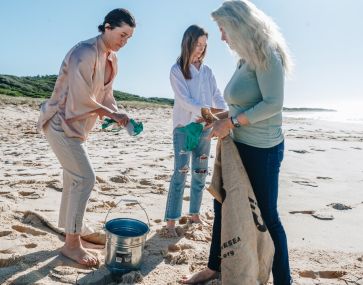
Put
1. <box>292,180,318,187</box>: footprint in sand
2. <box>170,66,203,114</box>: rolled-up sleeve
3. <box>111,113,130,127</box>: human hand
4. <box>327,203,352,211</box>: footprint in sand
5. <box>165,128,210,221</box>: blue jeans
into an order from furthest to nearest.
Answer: <box>292,180,318,187</box>: footprint in sand → <box>327,203,352,211</box>: footprint in sand → <box>165,128,210,221</box>: blue jeans → <box>170,66,203,114</box>: rolled-up sleeve → <box>111,113,130,127</box>: human hand

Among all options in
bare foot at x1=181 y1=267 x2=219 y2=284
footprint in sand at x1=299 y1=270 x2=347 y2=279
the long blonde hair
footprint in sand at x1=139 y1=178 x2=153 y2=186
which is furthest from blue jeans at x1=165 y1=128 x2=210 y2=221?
footprint in sand at x1=139 y1=178 x2=153 y2=186

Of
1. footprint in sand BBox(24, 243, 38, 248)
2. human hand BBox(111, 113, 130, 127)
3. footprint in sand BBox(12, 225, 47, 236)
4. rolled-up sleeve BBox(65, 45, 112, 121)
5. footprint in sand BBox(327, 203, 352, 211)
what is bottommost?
footprint in sand BBox(24, 243, 38, 248)

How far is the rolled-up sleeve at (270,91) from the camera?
252 centimetres

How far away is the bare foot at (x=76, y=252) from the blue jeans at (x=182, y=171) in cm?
91

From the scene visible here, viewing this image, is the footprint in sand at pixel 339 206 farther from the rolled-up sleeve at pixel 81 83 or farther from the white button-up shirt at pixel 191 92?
the rolled-up sleeve at pixel 81 83

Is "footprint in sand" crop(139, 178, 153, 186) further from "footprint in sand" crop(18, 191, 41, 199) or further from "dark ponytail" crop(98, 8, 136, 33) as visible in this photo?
"dark ponytail" crop(98, 8, 136, 33)

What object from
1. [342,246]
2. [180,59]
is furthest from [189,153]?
[342,246]

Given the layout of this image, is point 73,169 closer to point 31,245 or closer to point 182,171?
point 31,245

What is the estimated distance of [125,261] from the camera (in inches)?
120

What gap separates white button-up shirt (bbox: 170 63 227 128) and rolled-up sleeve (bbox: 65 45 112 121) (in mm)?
865

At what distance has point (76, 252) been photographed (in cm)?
331

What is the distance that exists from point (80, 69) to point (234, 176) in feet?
4.33

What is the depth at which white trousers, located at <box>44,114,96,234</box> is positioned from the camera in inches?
127

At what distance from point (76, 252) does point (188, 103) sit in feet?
4.93
